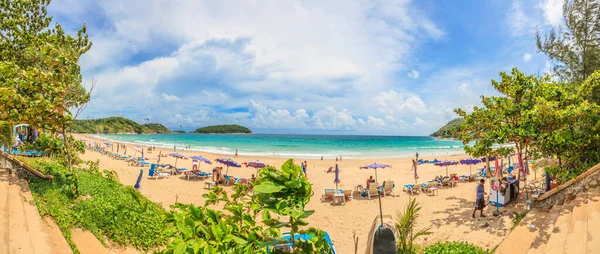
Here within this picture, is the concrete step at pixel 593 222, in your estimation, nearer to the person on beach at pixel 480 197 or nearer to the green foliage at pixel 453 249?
the green foliage at pixel 453 249

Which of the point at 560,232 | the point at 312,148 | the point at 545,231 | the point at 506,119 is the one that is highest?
the point at 506,119

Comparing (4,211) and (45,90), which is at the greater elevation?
(45,90)

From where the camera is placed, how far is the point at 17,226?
5.14 meters

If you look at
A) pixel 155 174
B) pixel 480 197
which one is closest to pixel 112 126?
pixel 155 174

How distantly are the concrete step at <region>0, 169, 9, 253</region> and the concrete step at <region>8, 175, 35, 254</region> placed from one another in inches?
2.3

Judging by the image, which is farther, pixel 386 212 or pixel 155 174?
pixel 155 174

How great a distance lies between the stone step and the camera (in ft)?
16.7

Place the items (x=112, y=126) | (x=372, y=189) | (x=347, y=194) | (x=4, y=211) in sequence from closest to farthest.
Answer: (x=4, y=211) < (x=347, y=194) < (x=372, y=189) < (x=112, y=126)

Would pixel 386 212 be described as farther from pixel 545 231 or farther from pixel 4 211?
pixel 4 211

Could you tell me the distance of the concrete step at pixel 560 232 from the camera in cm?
547

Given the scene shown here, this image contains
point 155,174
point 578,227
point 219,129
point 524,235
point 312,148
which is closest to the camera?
point 578,227

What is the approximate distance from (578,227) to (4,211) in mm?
10985

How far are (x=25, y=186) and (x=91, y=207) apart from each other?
1.68m

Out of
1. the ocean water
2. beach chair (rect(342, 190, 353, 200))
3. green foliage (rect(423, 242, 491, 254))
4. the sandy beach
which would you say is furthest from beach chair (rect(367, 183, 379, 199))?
the ocean water
